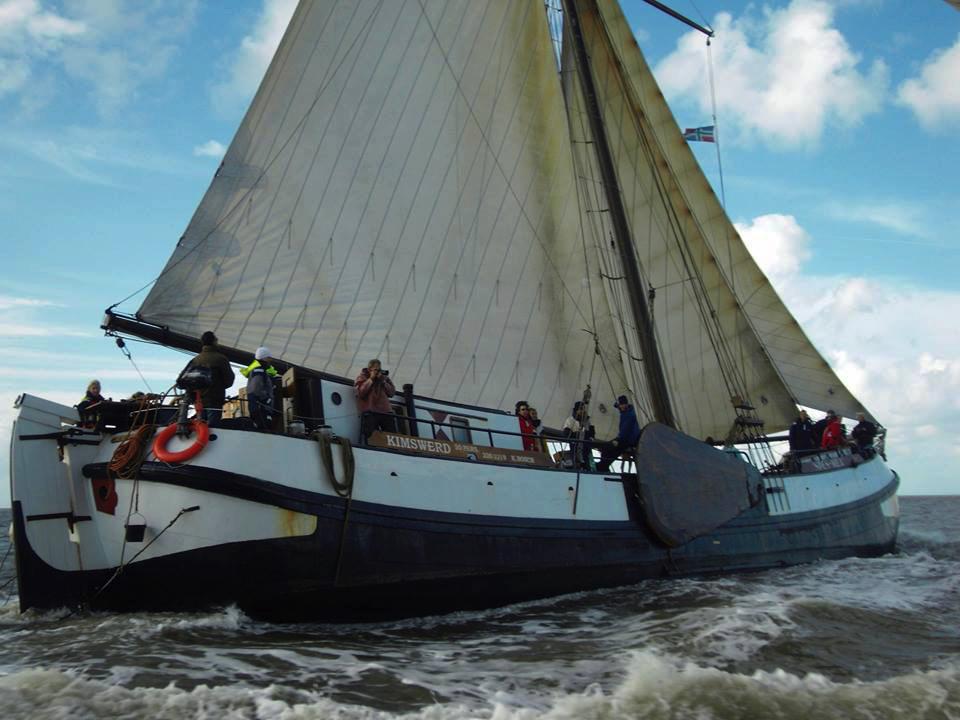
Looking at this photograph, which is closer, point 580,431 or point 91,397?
point 91,397

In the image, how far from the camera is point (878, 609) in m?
11.5

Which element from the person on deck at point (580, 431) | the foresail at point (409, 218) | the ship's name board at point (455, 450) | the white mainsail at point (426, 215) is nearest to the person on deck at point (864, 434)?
the white mainsail at point (426, 215)

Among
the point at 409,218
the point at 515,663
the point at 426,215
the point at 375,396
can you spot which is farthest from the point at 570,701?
the point at 426,215

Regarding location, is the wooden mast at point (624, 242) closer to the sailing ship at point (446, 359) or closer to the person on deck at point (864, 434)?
the sailing ship at point (446, 359)

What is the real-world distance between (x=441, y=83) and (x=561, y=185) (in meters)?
3.32

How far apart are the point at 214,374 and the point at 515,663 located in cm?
515

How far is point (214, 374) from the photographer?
10781 mm

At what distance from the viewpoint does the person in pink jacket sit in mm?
11641

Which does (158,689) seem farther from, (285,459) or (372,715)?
(285,459)

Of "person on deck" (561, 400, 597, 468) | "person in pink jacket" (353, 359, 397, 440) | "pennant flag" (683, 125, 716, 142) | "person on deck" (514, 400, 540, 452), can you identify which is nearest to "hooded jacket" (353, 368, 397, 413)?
"person in pink jacket" (353, 359, 397, 440)

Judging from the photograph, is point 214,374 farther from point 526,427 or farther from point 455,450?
point 526,427

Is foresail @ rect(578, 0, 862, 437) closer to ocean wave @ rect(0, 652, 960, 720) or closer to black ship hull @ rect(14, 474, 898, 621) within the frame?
black ship hull @ rect(14, 474, 898, 621)

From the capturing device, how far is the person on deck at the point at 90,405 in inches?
420

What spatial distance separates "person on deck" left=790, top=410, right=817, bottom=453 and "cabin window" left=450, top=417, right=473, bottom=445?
979 centimetres
